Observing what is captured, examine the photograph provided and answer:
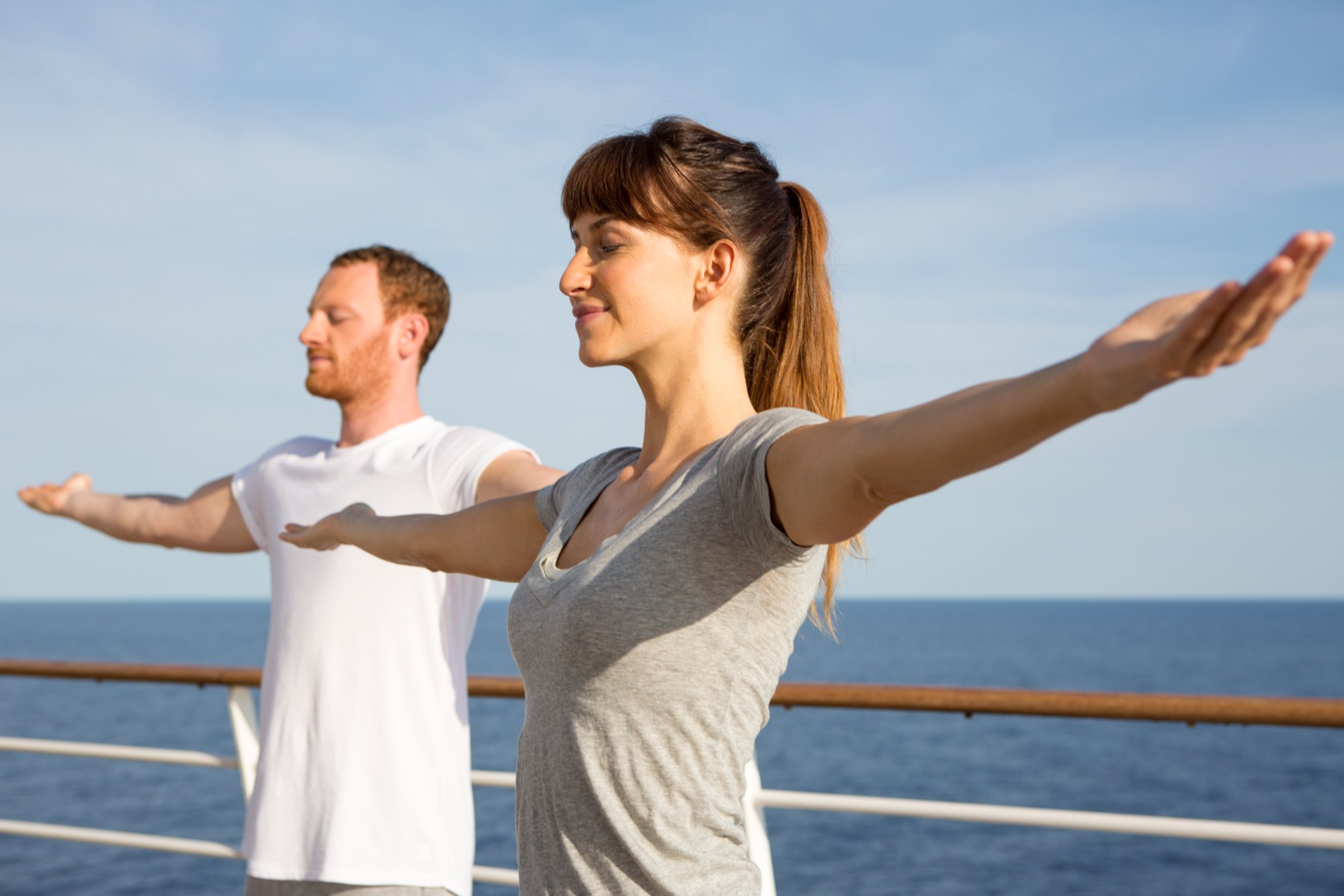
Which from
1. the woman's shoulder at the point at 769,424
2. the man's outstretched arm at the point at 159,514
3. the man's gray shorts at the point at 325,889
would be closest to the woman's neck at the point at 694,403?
the woman's shoulder at the point at 769,424

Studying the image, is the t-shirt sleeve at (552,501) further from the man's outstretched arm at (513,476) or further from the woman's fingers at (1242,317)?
the woman's fingers at (1242,317)

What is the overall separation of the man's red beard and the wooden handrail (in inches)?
23.5

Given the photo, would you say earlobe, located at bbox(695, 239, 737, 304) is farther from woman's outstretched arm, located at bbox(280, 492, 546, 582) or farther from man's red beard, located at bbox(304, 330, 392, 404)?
man's red beard, located at bbox(304, 330, 392, 404)

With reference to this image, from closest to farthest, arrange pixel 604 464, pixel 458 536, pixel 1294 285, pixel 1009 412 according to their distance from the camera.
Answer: pixel 1294 285
pixel 1009 412
pixel 604 464
pixel 458 536

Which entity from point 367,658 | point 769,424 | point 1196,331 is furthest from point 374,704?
point 1196,331

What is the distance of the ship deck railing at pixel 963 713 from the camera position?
1641mm

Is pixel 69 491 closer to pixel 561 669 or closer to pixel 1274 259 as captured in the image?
pixel 561 669

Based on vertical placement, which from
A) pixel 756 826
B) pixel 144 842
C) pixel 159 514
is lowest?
pixel 144 842

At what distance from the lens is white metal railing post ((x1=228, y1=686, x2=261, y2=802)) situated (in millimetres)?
2461

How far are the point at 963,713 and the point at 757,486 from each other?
1229 mm

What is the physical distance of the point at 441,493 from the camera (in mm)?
2021

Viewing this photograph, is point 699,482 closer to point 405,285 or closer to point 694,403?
point 694,403

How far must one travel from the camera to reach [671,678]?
3.43 feet

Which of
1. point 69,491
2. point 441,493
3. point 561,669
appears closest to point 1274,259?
point 561,669
